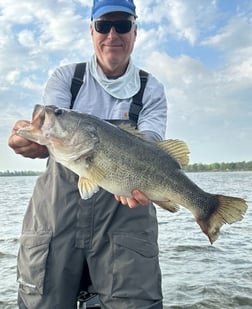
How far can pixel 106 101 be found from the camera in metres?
4.14

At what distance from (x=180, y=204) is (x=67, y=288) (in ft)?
3.91

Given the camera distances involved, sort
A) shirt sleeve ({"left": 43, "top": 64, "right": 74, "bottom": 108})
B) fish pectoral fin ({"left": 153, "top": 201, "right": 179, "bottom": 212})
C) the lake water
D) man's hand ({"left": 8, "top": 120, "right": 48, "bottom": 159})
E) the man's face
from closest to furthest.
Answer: man's hand ({"left": 8, "top": 120, "right": 48, "bottom": 159})
fish pectoral fin ({"left": 153, "top": 201, "right": 179, "bottom": 212})
shirt sleeve ({"left": 43, "top": 64, "right": 74, "bottom": 108})
the man's face
the lake water

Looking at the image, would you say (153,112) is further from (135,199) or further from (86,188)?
(86,188)

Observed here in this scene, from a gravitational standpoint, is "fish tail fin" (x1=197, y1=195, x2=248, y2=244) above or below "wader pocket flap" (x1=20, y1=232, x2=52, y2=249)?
above

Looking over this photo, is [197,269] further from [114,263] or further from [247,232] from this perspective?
[114,263]

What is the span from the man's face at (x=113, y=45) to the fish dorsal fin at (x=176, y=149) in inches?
37.0

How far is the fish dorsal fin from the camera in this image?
3766mm

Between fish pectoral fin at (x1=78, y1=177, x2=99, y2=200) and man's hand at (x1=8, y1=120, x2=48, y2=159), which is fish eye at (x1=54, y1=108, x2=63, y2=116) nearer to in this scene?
man's hand at (x1=8, y1=120, x2=48, y2=159)

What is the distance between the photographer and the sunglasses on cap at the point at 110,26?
4148 millimetres

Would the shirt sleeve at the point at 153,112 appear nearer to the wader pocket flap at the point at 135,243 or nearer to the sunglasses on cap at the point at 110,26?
the sunglasses on cap at the point at 110,26

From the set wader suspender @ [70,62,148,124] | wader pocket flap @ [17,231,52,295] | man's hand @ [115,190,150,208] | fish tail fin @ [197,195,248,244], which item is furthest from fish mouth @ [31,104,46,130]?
fish tail fin @ [197,195,248,244]

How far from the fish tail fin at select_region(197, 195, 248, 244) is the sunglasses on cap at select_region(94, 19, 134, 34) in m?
1.72

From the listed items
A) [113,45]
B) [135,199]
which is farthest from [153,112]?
[135,199]

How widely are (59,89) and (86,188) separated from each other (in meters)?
1.05
